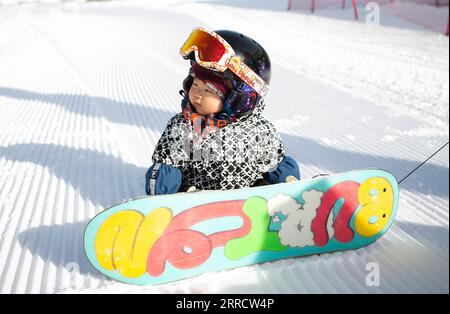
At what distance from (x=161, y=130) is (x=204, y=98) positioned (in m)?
2.35

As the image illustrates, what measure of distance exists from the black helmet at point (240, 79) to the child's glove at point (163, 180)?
1.44 feet

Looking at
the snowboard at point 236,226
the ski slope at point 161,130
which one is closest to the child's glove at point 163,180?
the snowboard at point 236,226

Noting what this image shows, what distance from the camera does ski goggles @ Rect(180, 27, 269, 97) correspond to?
2053 mm

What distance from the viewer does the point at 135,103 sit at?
549 centimetres

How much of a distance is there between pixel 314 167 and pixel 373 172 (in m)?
1.29

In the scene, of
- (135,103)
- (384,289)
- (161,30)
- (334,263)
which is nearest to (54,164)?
(135,103)

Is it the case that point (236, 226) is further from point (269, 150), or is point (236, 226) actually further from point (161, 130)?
point (161, 130)

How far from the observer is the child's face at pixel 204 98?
2.14 meters

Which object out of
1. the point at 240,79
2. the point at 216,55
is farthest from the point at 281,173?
the point at 216,55

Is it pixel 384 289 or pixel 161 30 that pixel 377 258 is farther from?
pixel 161 30

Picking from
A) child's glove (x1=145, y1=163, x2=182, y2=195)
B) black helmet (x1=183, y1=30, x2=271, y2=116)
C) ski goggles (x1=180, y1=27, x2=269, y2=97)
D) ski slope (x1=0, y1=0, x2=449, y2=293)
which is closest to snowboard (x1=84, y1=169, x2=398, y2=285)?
ski slope (x1=0, y1=0, x2=449, y2=293)

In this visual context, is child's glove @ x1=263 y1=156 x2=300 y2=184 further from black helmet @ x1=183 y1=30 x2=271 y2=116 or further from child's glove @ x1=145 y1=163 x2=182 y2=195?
child's glove @ x1=145 y1=163 x2=182 y2=195

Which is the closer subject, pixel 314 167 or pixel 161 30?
pixel 314 167
